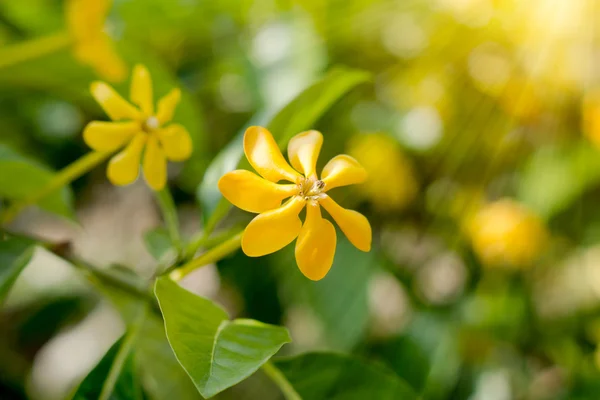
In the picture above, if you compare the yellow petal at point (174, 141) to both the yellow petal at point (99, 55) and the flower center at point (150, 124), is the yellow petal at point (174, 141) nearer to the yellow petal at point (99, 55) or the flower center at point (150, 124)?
the flower center at point (150, 124)

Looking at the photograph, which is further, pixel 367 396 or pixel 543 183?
pixel 543 183

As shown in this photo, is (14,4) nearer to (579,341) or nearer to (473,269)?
(473,269)

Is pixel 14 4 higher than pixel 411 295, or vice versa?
pixel 14 4

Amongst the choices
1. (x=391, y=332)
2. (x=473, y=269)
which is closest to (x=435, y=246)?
(x=473, y=269)

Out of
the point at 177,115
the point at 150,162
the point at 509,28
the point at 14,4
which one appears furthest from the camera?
the point at 509,28

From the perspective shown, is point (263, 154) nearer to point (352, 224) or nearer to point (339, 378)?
point (352, 224)

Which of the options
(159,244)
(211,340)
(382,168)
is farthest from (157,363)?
(382,168)

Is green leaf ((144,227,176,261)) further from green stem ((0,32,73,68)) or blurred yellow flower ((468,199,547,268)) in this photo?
blurred yellow flower ((468,199,547,268))
